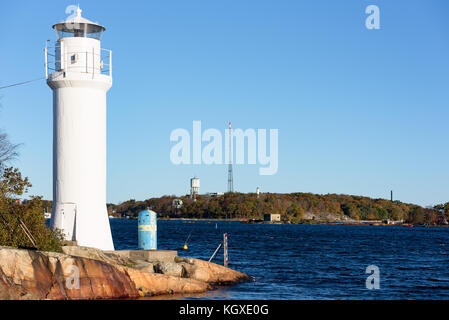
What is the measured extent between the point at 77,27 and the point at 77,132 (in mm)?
4924

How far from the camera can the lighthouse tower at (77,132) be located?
2738cm

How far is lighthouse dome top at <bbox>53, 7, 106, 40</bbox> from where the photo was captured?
2761 centimetres

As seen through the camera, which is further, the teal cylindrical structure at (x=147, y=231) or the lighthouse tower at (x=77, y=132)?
the teal cylindrical structure at (x=147, y=231)

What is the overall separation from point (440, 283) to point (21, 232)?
2380cm

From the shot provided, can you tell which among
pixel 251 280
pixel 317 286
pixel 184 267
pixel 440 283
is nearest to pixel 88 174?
pixel 184 267

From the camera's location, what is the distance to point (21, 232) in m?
24.7

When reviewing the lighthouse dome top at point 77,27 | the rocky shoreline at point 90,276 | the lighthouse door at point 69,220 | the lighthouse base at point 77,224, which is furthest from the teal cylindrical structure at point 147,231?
the lighthouse dome top at point 77,27

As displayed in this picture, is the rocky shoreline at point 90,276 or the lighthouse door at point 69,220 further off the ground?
the lighthouse door at point 69,220

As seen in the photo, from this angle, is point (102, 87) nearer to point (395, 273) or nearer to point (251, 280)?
point (251, 280)

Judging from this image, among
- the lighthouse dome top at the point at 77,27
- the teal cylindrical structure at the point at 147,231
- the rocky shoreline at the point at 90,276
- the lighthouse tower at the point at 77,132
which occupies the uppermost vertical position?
the lighthouse dome top at the point at 77,27

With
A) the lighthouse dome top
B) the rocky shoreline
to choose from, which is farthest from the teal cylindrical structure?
the lighthouse dome top

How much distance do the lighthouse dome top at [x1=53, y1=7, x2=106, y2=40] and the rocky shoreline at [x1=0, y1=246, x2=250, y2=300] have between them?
9.99 meters

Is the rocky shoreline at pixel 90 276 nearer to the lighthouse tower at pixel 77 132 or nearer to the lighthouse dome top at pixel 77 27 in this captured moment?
the lighthouse tower at pixel 77 132
